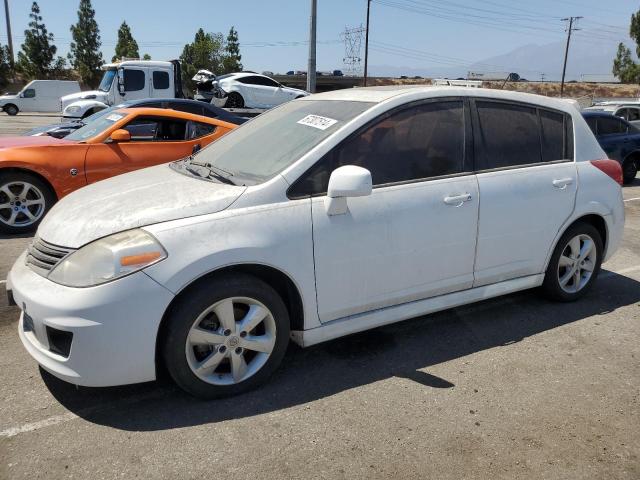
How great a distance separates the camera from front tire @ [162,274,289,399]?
2783mm

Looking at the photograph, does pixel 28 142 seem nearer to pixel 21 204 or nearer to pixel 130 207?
pixel 21 204

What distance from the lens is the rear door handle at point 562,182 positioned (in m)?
4.07

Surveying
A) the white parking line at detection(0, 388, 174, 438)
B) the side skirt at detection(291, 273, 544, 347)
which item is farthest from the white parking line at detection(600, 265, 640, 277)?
the white parking line at detection(0, 388, 174, 438)

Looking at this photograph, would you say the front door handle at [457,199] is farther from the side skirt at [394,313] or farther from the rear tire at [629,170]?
the rear tire at [629,170]

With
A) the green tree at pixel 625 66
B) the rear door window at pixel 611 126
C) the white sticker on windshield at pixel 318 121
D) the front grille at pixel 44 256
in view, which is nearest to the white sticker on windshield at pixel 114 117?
the white sticker on windshield at pixel 318 121

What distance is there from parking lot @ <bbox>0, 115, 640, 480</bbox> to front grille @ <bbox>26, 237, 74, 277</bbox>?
2.39 feet

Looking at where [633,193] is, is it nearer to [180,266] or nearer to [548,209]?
[548,209]

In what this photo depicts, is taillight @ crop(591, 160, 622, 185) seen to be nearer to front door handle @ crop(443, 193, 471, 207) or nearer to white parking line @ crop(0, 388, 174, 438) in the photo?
front door handle @ crop(443, 193, 471, 207)

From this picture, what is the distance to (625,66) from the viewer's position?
6194cm

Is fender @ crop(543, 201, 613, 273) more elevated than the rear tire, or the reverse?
fender @ crop(543, 201, 613, 273)

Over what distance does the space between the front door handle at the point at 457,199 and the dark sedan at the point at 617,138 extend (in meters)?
8.67

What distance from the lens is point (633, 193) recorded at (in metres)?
10.6

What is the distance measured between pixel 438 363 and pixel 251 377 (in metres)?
1.23

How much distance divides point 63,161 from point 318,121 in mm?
4226
